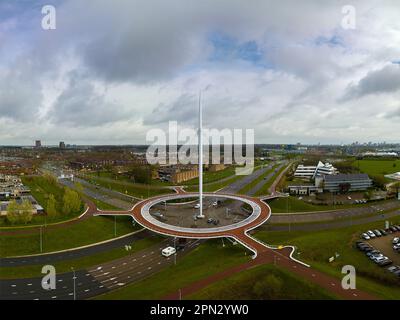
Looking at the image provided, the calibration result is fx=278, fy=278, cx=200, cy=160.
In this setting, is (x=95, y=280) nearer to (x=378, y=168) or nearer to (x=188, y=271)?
(x=188, y=271)

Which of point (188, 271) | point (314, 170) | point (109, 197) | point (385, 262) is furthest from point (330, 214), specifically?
point (314, 170)

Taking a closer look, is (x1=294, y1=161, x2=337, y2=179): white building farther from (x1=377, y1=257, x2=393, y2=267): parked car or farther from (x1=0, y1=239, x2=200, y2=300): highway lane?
(x1=0, y1=239, x2=200, y2=300): highway lane

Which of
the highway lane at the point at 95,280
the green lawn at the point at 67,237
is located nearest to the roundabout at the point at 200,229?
the green lawn at the point at 67,237
